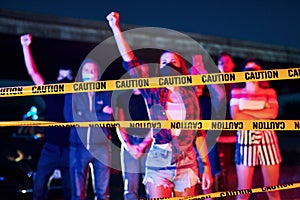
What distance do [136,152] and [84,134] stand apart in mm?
670

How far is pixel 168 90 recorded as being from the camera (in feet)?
11.0

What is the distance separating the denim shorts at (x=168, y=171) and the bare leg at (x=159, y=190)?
0.02m

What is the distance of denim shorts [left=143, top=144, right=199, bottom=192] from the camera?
124 inches

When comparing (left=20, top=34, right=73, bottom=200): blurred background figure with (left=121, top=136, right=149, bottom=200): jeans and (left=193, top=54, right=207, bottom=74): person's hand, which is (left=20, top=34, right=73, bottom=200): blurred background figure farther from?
(left=193, top=54, right=207, bottom=74): person's hand

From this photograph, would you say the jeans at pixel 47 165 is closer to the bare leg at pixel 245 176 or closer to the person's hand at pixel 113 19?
the person's hand at pixel 113 19

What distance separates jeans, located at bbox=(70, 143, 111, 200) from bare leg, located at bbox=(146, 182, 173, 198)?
1.43 metres

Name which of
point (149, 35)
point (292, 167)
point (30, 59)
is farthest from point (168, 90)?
point (149, 35)

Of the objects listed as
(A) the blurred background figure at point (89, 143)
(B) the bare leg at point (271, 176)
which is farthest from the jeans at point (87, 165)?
(B) the bare leg at point (271, 176)

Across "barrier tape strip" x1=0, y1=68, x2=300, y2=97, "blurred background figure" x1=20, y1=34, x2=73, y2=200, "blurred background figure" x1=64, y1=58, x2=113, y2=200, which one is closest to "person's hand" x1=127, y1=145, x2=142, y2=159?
"blurred background figure" x1=64, y1=58, x2=113, y2=200

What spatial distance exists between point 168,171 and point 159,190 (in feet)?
0.58

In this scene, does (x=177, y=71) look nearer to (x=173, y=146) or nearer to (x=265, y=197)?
(x=173, y=146)

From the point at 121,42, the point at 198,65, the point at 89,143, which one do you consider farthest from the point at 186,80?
the point at 198,65

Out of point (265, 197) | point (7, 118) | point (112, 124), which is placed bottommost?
point (265, 197)

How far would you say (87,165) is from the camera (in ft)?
14.9
